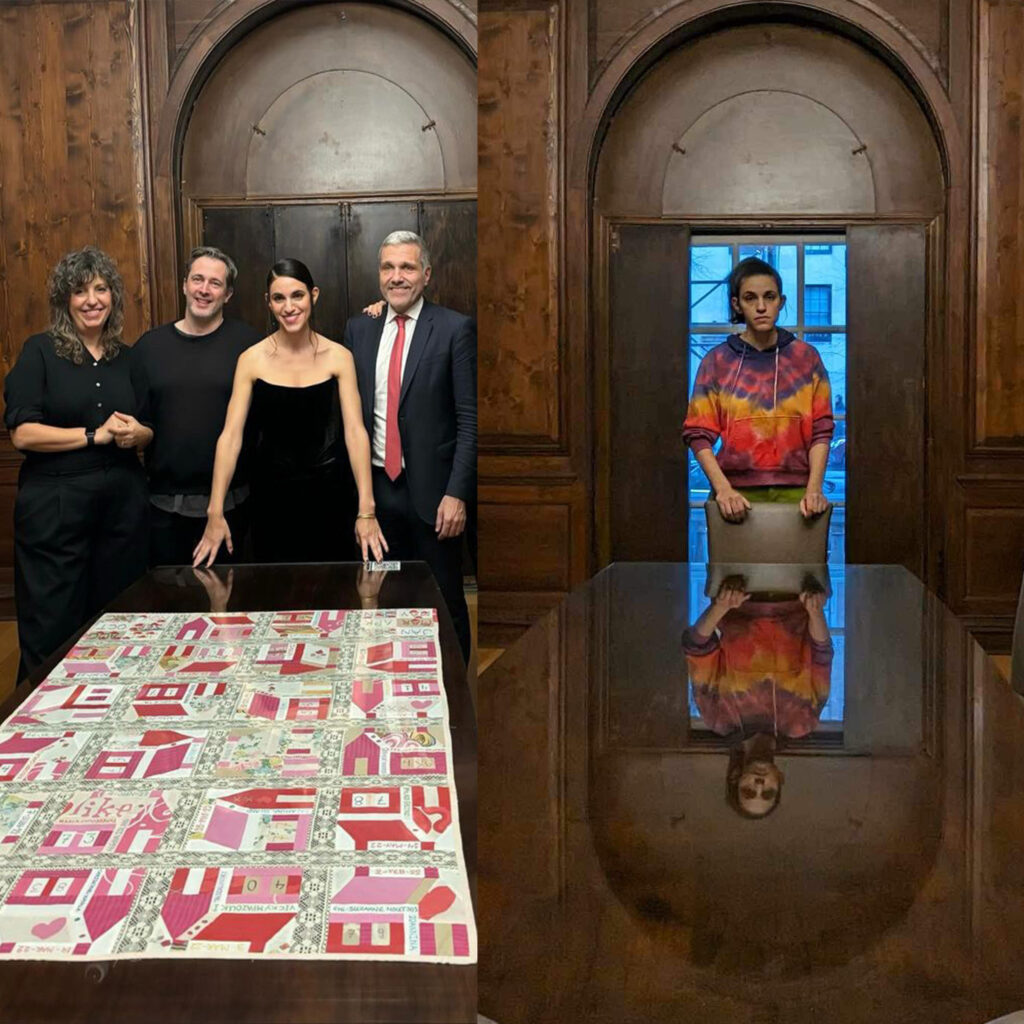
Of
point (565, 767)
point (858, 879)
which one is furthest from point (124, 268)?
point (858, 879)

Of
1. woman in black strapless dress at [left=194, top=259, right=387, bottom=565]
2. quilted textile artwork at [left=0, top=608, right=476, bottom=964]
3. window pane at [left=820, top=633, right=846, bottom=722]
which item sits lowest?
window pane at [left=820, top=633, right=846, bottom=722]

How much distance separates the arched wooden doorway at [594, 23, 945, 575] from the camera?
2506mm

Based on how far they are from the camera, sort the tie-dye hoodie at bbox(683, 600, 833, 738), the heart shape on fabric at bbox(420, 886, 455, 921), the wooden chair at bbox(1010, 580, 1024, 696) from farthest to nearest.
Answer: the wooden chair at bbox(1010, 580, 1024, 696) < the tie-dye hoodie at bbox(683, 600, 833, 738) < the heart shape on fabric at bbox(420, 886, 455, 921)

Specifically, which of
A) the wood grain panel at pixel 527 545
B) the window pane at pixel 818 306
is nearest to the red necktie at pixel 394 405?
the wood grain panel at pixel 527 545

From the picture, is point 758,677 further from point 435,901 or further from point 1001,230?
point 1001,230

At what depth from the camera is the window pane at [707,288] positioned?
2492mm

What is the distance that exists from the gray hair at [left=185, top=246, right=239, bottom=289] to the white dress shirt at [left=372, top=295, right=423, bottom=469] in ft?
0.53

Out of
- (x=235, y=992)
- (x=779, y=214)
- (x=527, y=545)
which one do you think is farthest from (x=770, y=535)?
(x=235, y=992)

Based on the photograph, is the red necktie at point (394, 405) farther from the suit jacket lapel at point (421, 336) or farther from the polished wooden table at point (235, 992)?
the polished wooden table at point (235, 992)

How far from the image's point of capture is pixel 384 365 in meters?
1.33

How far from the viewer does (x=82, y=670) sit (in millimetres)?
1074

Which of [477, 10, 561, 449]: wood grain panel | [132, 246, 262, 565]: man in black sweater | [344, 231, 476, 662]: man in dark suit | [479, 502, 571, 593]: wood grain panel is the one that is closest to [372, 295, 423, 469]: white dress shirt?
→ [344, 231, 476, 662]: man in dark suit

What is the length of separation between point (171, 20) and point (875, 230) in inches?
73.7

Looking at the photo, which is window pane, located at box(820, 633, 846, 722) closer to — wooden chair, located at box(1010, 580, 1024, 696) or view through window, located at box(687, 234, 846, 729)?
wooden chair, located at box(1010, 580, 1024, 696)
